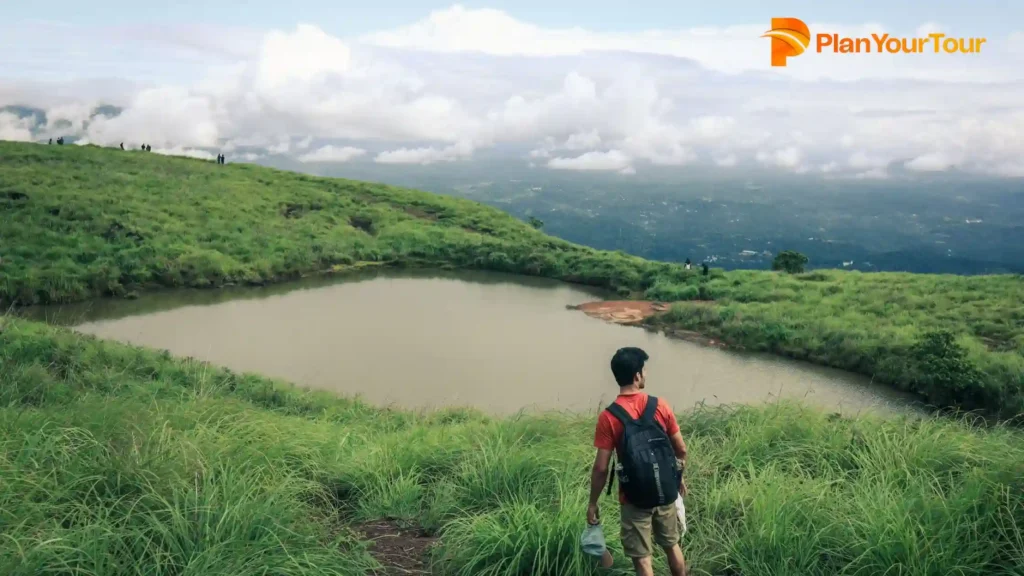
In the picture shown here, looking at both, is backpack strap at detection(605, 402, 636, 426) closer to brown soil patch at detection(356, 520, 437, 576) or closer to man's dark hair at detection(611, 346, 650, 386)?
man's dark hair at detection(611, 346, 650, 386)

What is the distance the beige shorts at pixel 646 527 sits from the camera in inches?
151

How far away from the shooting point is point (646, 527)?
3.87 m

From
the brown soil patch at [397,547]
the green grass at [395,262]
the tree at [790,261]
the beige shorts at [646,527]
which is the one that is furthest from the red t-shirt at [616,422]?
the tree at [790,261]

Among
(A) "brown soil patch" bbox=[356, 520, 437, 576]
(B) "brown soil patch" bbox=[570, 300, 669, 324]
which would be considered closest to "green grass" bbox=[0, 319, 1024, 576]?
(A) "brown soil patch" bbox=[356, 520, 437, 576]

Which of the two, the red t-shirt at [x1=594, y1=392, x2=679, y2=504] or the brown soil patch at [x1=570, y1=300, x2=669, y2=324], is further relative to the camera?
the brown soil patch at [x1=570, y1=300, x2=669, y2=324]

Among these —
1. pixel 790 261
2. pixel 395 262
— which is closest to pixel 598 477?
pixel 395 262

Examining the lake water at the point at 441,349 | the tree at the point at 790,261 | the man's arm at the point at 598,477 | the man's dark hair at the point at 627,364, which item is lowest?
the lake water at the point at 441,349

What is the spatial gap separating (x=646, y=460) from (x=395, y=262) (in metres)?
27.0

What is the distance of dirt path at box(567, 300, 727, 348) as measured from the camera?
1858cm

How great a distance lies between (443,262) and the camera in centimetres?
3022

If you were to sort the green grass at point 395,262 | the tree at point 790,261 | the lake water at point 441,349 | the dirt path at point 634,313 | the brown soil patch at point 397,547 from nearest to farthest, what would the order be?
the brown soil patch at point 397,547 < the lake water at point 441,349 < the green grass at point 395,262 < the dirt path at point 634,313 < the tree at point 790,261

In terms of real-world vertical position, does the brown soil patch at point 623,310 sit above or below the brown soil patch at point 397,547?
above

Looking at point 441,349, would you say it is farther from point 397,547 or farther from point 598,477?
point 598,477

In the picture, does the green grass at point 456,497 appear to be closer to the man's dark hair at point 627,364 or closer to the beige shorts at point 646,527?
the beige shorts at point 646,527
